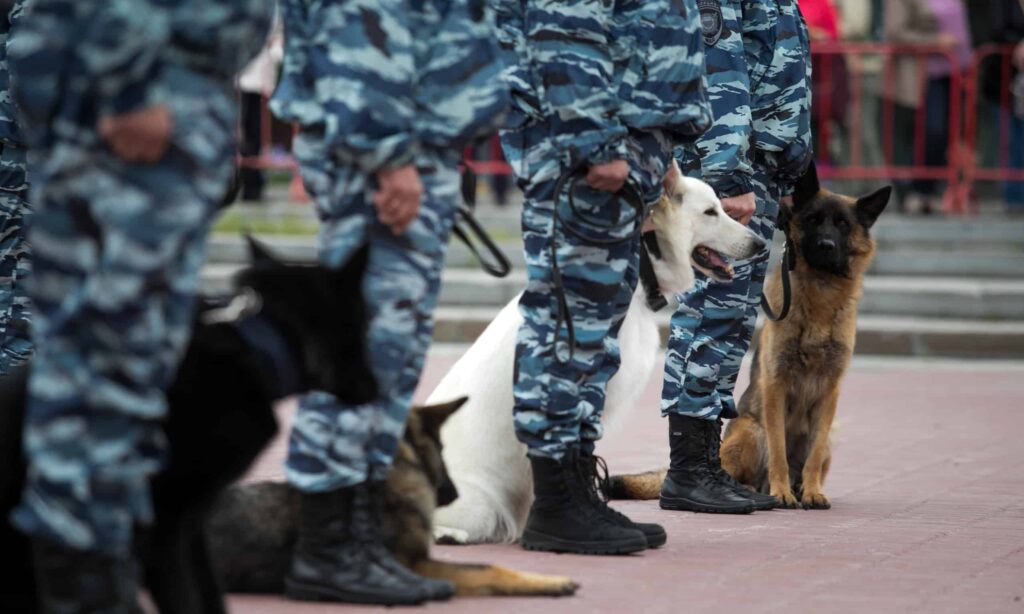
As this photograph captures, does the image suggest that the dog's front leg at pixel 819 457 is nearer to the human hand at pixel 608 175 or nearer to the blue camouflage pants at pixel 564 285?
Result: the blue camouflage pants at pixel 564 285

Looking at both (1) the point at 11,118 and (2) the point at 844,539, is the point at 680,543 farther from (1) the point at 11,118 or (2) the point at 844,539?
(1) the point at 11,118

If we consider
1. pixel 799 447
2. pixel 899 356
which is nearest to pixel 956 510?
pixel 799 447

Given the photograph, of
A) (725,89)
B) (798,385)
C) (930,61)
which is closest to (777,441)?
(798,385)

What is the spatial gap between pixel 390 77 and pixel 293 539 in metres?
1.23

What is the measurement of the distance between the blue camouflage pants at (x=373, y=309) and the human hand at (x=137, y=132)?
101cm

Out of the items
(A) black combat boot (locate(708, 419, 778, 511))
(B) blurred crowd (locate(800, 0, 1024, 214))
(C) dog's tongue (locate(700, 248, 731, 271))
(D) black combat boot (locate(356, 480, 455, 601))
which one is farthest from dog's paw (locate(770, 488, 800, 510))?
(B) blurred crowd (locate(800, 0, 1024, 214))

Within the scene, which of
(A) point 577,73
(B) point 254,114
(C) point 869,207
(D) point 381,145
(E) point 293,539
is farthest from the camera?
(B) point 254,114

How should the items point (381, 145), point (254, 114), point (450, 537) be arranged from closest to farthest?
point (381, 145) < point (450, 537) < point (254, 114)

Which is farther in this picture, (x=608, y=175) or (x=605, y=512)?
(x=605, y=512)

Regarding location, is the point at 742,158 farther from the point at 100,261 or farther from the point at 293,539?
the point at 100,261

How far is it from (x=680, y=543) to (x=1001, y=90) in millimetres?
9777

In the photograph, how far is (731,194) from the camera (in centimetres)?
618

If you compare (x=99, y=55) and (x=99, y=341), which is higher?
(x=99, y=55)

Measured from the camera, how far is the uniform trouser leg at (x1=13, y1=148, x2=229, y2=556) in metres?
2.99
